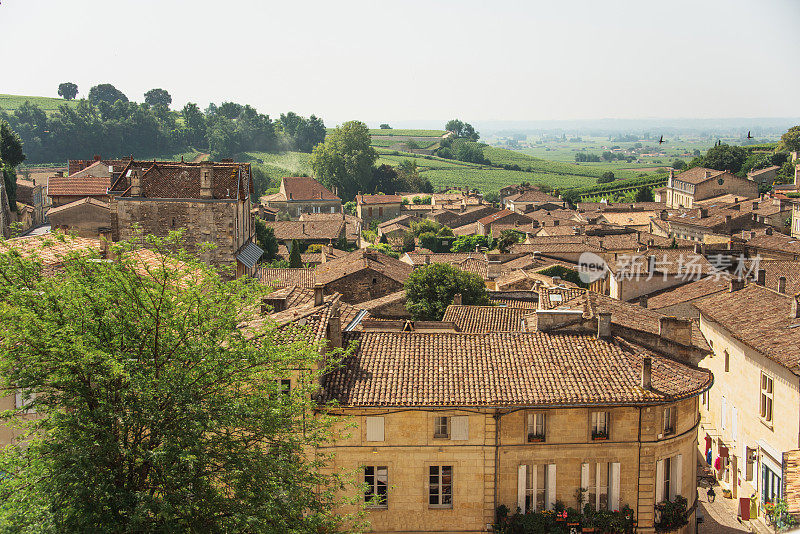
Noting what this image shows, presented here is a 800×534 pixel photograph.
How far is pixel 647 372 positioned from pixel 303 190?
89117mm

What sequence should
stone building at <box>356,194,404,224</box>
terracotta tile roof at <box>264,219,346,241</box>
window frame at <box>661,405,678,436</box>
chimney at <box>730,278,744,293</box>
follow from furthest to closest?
1. stone building at <box>356,194,404,224</box>
2. terracotta tile roof at <box>264,219,346,241</box>
3. chimney at <box>730,278,744,293</box>
4. window frame at <box>661,405,678,436</box>

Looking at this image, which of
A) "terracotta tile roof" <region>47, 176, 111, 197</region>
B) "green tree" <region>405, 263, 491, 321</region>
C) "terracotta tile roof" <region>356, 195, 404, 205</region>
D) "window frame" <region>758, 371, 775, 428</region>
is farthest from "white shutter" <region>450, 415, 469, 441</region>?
"terracotta tile roof" <region>356, 195, 404, 205</region>

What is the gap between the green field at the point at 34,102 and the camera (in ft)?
514

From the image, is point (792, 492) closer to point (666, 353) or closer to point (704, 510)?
point (666, 353)

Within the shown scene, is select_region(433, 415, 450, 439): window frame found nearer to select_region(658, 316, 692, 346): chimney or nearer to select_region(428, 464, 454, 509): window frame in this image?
select_region(428, 464, 454, 509): window frame

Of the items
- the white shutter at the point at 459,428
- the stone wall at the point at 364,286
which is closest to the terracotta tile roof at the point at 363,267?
the stone wall at the point at 364,286

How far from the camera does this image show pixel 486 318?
33188 millimetres

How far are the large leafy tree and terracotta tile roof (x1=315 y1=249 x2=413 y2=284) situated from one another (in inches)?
1164

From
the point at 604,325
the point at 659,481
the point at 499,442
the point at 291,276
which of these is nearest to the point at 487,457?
the point at 499,442

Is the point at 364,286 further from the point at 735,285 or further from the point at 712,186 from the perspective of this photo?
the point at 712,186

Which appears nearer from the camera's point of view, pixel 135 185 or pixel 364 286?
pixel 135 185

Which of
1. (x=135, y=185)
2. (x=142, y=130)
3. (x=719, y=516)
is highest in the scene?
(x=142, y=130)

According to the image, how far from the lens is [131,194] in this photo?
34.2 m

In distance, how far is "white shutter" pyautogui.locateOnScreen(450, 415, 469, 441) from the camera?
738 inches
